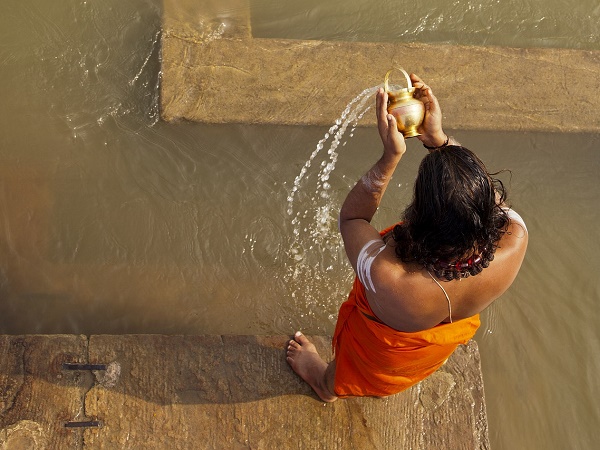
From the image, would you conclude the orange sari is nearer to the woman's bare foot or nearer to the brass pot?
the woman's bare foot

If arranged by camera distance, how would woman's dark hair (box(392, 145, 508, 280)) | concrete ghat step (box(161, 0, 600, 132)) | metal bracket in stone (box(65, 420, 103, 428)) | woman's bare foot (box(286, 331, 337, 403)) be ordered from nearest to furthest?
1. woman's dark hair (box(392, 145, 508, 280))
2. metal bracket in stone (box(65, 420, 103, 428))
3. woman's bare foot (box(286, 331, 337, 403))
4. concrete ghat step (box(161, 0, 600, 132))

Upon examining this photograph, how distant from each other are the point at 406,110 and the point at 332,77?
6.19 ft

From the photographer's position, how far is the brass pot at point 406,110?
1.91m

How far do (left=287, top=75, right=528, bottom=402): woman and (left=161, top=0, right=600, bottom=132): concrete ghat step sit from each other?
5.55 feet

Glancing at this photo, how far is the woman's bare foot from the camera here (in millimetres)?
2623

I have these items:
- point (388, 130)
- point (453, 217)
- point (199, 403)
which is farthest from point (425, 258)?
point (199, 403)

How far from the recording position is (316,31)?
158 inches

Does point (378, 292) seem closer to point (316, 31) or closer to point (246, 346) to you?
point (246, 346)

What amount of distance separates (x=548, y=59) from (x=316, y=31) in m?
1.58

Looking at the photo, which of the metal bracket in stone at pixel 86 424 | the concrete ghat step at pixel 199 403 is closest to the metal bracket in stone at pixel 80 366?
the concrete ghat step at pixel 199 403

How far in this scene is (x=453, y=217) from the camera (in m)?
1.57

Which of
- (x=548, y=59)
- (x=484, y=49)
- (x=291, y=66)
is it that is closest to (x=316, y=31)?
(x=291, y=66)

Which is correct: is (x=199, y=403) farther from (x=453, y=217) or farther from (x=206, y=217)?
(x=453, y=217)

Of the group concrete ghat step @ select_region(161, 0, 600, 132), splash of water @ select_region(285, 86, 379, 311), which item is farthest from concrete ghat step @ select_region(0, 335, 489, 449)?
concrete ghat step @ select_region(161, 0, 600, 132)
